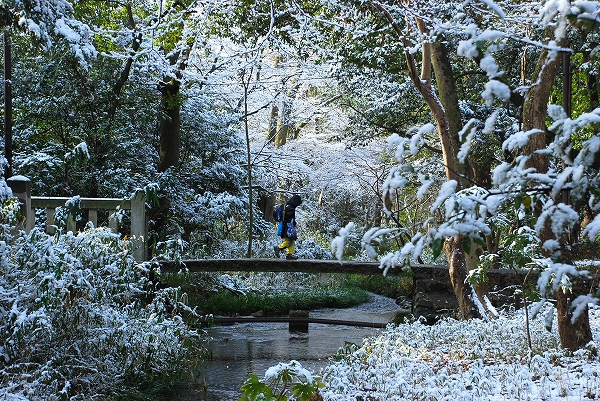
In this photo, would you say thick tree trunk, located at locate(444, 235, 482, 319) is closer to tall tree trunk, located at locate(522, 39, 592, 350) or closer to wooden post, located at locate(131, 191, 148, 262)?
tall tree trunk, located at locate(522, 39, 592, 350)

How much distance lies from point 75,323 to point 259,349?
3680 millimetres

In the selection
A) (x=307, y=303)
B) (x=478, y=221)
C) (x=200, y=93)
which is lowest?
(x=307, y=303)

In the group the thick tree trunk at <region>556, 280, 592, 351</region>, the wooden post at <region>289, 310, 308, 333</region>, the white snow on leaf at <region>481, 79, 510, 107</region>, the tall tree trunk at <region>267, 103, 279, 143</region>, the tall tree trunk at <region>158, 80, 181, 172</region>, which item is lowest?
the wooden post at <region>289, 310, 308, 333</region>

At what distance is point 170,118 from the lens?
10641 mm

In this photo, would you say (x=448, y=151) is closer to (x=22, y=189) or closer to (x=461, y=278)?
(x=461, y=278)

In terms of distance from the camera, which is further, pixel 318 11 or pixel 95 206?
pixel 318 11

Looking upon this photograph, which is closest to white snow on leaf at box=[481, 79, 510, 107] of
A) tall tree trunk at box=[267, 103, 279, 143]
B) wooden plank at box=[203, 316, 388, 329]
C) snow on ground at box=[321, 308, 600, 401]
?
snow on ground at box=[321, 308, 600, 401]

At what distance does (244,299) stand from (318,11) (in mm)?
5198

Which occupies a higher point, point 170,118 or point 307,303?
point 170,118

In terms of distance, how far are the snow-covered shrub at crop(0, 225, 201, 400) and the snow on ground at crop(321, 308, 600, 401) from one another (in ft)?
5.03

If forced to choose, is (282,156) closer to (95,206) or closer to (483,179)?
(483,179)

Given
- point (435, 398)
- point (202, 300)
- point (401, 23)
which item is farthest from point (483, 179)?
point (435, 398)

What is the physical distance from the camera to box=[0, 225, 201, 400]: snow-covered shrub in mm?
4066

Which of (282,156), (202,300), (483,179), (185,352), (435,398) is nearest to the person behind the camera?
(435,398)
